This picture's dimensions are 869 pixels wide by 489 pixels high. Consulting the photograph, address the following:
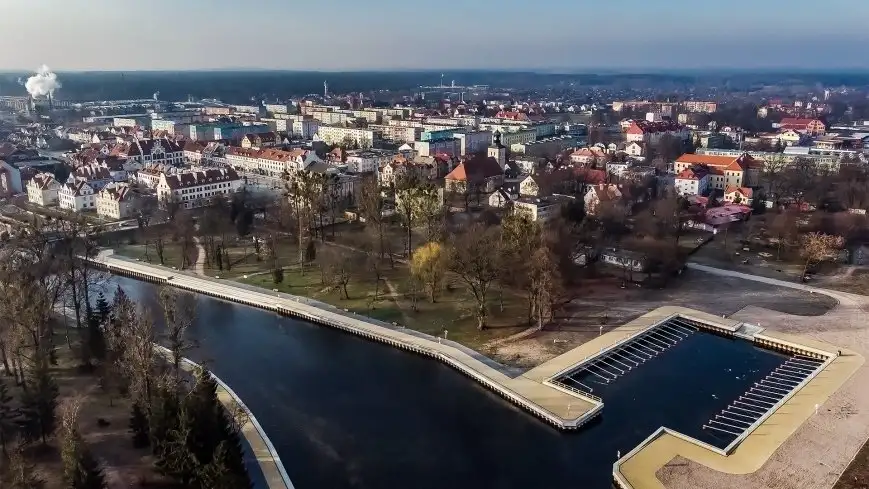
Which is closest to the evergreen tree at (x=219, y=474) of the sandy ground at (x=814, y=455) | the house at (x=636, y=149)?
the sandy ground at (x=814, y=455)

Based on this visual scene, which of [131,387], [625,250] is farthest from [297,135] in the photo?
[131,387]

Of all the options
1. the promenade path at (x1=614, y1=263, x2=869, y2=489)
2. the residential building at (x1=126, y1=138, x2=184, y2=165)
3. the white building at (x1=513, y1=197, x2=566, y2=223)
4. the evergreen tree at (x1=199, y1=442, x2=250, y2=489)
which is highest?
the residential building at (x1=126, y1=138, x2=184, y2=165)

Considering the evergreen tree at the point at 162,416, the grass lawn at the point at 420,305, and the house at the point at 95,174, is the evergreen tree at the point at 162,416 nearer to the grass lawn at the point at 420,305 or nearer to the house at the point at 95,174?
the grass lawn at the point at 420,305

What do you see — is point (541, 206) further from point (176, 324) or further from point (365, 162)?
point (176, 324)

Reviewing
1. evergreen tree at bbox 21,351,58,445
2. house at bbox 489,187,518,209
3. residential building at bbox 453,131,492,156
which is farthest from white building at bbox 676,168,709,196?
evergreen tree at bbox 21,351,58,445

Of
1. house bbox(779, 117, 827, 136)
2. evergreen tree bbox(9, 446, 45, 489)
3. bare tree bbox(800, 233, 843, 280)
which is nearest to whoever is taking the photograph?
evergreen tree bbox(9, 446, 45, 489)

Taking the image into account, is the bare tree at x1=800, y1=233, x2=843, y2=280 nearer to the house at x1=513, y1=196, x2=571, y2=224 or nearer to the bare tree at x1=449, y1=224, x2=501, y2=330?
the house at x1=513, y1=196, x2=571, y2=224

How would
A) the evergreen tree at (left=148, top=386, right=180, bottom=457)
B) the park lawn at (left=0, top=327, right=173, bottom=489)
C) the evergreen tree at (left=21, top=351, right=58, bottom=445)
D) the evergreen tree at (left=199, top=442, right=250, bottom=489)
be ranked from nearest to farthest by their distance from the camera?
1. the evergreen tree at (left=199, top=442, right=250, bottom=489)
2. the evergreen tree at (left=148, top=386, right=180, bottom=457)
3. the park lawn at (left=0, top=327, right=173, bottom=489)
4. the evergreen tree at (left=21, top=351, right=58, bottom=445)
